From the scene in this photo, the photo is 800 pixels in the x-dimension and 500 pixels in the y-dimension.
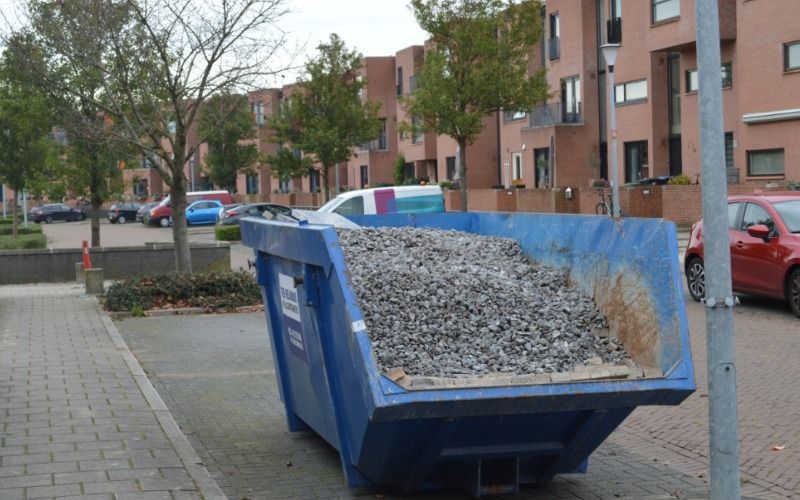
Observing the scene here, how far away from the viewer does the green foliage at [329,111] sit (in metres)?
47.9

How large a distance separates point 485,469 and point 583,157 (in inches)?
1661

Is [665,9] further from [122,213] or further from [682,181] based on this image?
[122,213]

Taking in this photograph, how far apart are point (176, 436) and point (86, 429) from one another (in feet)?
2.29

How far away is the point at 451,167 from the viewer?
5841 centimetres

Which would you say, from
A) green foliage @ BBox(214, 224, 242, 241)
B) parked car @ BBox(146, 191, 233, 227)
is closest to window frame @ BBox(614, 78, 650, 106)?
green foliage @ BBox(214, 224, 242, 241)

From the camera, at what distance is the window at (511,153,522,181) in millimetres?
51531

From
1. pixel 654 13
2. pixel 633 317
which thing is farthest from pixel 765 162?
pixel 633 317

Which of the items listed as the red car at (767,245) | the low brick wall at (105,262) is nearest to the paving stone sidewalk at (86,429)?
the red car at (767,245)

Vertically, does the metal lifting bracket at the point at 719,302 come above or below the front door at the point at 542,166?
below

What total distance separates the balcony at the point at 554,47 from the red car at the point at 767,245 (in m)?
33.9

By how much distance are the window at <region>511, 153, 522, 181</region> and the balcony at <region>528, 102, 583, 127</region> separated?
3.33 meters

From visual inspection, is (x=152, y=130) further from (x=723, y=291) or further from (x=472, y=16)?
(x=472, y=16)

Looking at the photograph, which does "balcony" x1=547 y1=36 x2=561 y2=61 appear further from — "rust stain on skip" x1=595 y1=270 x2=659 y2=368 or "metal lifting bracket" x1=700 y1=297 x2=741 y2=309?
"metal lifting bracket" x1=700 y1=297 x2=741 y2=309

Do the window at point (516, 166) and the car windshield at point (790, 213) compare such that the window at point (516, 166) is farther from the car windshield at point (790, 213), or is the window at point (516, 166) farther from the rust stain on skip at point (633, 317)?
the rust stain on skip at point (633, 317)
